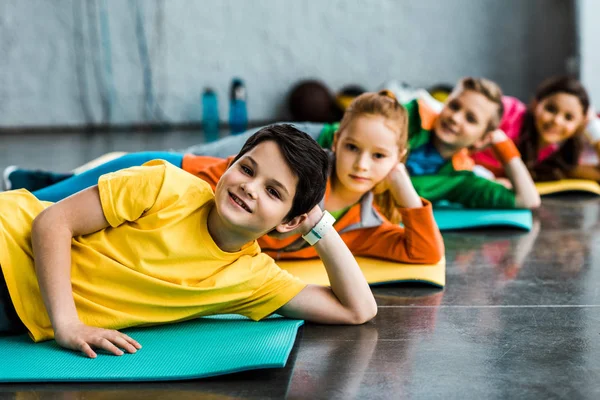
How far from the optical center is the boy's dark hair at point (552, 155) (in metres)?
4.15

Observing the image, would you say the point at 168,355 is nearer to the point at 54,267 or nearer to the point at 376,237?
the point at 54,267

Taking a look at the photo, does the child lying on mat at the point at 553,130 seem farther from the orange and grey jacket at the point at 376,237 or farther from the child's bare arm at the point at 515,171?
Result: the orange and grey jacket at the point at 376,237

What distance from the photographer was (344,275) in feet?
6.61

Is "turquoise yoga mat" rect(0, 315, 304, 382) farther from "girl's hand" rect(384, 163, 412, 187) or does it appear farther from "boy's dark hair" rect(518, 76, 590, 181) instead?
"boy's dark hair" rect(518, 76, 590, 181)

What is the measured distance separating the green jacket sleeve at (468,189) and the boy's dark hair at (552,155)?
2.42 feet

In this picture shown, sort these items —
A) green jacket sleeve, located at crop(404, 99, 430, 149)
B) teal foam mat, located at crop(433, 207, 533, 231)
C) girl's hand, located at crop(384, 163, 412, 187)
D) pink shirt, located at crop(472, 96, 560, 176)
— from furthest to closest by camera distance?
pink shirt, located at crop(472, 96, 560, 176) → green jacket sleeve, located at crop(404, 99, 430, 149) → teal foam mat, located at crop(433, 207, 533, 231) → girl's hand, located at crop(384, 163, 412, 187)

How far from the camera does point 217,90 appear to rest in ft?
22.9

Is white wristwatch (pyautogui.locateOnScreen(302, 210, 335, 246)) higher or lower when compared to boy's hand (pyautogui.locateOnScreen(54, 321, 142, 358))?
higher

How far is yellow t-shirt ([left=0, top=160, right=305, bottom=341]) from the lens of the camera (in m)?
1.86

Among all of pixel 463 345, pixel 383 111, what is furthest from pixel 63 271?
pixel 383 111

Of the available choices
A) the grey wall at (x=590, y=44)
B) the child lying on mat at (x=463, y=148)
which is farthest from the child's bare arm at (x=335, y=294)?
the grey wall at (x=590, y=44)

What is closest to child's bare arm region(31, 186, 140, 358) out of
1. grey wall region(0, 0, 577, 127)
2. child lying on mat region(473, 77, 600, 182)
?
child lying on mat region(473, 77, 600, 182)

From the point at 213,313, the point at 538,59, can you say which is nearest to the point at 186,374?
the point at 213,313

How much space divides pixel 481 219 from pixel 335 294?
4.90 feet
